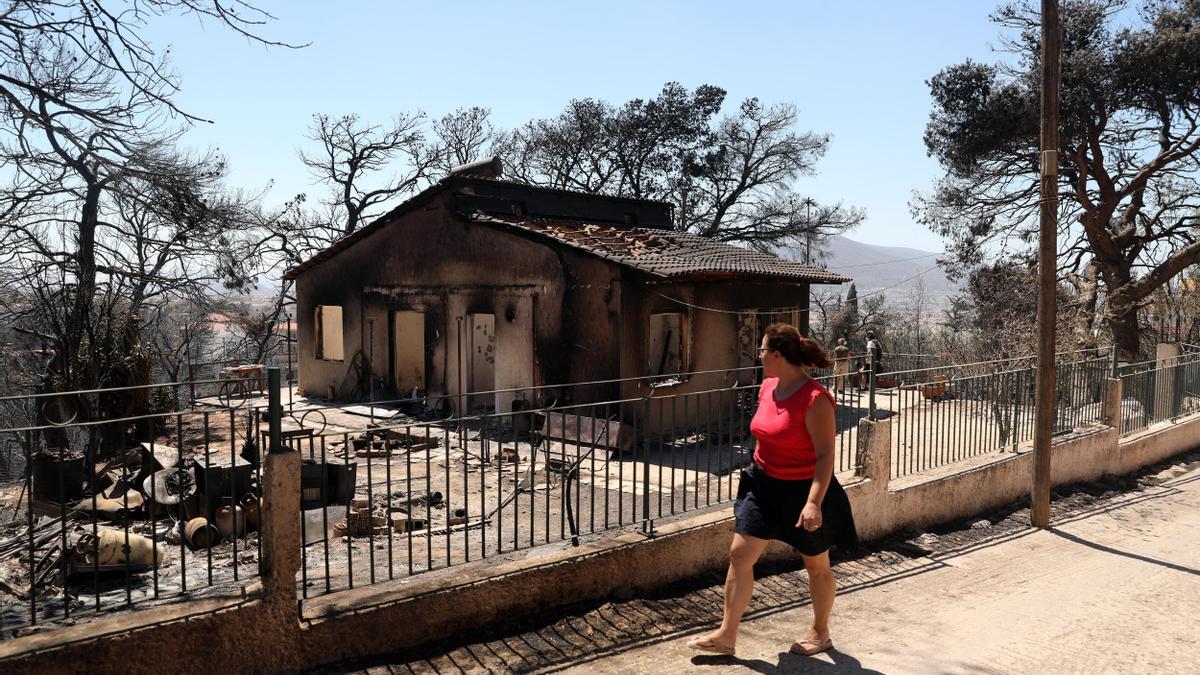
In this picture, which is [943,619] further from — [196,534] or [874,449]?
[196,534]

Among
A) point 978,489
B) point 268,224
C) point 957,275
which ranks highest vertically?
point 268,224

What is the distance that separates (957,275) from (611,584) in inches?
907

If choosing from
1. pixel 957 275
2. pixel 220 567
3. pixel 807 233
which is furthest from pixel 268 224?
pixel 220 567

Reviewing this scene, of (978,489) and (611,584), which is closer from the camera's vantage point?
(611,584)

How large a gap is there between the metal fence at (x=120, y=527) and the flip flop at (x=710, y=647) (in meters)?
2.57

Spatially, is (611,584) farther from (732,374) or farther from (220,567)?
(732,374)

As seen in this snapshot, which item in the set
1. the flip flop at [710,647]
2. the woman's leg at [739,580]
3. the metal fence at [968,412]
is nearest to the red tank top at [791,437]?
the woman's leg at [739,580]

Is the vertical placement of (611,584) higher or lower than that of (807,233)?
lower

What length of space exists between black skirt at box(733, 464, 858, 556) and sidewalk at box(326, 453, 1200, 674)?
74 centimetres

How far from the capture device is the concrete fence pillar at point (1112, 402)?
10.5m

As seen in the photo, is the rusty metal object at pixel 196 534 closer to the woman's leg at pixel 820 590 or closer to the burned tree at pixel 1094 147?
the woman's leg at pixel 820 590

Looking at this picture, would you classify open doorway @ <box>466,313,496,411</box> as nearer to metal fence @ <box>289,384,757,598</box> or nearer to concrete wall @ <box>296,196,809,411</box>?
concrete wall @ <box>296,196,809,411</box>

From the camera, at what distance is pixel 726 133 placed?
3341 cm

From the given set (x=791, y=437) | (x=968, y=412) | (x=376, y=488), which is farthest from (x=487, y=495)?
(x=968, y=412)
